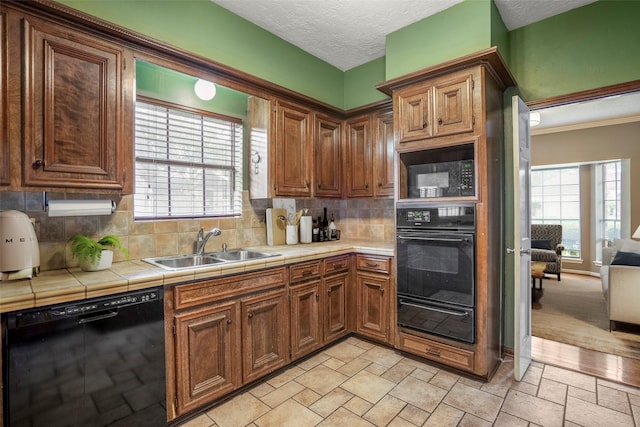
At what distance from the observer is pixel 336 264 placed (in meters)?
2.91

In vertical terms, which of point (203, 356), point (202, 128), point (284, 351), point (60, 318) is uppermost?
point (202, 128)

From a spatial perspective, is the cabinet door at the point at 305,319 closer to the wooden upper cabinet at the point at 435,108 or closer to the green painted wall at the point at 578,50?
the wooden upper cabinet at the point at 435,108

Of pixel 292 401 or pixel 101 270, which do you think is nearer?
pixel 101 270

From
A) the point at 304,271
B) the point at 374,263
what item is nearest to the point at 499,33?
the point at 374,263

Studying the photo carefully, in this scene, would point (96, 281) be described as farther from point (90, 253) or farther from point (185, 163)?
point (185, 163)

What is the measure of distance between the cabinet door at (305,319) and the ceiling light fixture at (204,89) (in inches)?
69.4

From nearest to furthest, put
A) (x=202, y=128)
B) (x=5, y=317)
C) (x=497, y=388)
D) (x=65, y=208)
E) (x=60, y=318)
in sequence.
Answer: (x=5, y=317) < (x=60, y=318) < (x=65, y=208) < (x=497, y=388) < (x=202, y=128)

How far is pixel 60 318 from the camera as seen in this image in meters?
1.46

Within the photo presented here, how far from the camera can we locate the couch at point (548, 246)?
18.5 ft

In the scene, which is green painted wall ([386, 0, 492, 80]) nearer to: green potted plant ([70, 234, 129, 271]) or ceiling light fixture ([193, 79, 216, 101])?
ceiling light fixture ([193, 79, 216, 101])

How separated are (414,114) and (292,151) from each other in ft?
3.71

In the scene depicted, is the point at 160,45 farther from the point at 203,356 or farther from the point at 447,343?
the point at 447,343

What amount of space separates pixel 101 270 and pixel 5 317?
0.54 metres

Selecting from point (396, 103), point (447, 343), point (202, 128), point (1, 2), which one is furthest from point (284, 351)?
point (1, 2)
